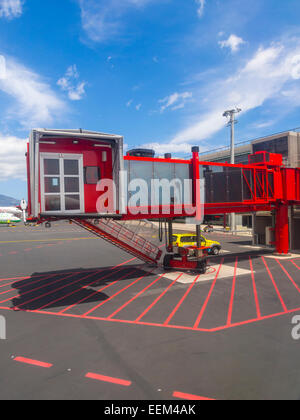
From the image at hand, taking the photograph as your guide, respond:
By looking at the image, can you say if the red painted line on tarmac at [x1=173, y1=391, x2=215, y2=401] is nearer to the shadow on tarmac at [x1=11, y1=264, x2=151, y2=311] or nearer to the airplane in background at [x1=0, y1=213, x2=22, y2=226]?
the shadow on tarmac at [x1=11, y1=264, x2=151, y2=311]

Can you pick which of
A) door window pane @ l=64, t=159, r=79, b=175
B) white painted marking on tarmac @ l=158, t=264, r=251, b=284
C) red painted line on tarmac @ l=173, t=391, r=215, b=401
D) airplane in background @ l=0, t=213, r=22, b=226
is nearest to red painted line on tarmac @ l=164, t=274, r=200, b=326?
white painted marking on tarmac @ l=158, t=264, r=251, b=284

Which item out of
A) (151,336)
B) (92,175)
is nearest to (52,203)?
(92,175)

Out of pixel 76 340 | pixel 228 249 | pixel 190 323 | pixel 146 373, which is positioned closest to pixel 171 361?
pixel 146 373

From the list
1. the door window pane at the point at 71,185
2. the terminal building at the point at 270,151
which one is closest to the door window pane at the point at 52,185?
the door window pane at the point at 71,185

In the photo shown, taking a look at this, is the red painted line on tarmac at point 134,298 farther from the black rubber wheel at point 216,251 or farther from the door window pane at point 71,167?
the black rubber wheel at point 216,251

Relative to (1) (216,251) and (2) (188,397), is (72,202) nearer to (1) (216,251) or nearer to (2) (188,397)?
(2) (188,397)

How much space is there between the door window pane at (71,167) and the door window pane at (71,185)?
0.36 meters

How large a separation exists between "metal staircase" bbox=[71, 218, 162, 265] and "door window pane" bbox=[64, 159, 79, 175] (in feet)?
14.2

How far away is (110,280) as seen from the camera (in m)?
19.4

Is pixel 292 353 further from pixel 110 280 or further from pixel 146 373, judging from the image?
pixel 110 280

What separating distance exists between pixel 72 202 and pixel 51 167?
1938mm

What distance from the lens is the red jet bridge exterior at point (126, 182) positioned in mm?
13016

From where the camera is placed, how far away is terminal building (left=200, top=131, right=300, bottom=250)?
2962cm
